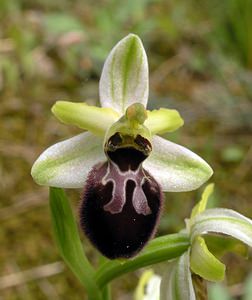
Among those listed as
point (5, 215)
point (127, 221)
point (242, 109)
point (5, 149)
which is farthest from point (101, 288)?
point (242, 109)

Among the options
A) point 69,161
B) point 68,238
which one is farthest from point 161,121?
point 68,238

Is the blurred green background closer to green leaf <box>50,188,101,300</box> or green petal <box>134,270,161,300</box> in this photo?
green petal <box>134,270,161,300</box>

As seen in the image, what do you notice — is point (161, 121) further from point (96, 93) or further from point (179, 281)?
point (96, 93)

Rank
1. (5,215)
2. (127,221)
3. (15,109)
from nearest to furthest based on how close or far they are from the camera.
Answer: (127,221), (5,215), (15,109)

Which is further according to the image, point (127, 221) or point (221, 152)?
point (221, 152)

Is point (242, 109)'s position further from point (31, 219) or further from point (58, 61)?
point (31, 219)

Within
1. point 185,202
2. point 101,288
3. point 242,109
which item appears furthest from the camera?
point 242,109

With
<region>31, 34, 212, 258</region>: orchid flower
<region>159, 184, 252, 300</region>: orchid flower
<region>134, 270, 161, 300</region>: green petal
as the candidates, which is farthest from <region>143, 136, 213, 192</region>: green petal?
<region>134, 270, 161, 300</region>: green petal
